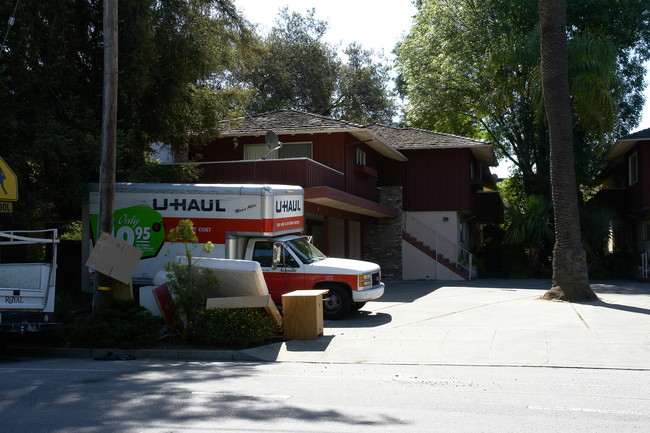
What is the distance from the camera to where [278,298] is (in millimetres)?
15281

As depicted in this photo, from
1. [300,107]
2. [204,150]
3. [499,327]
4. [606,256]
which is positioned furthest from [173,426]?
[300,107]

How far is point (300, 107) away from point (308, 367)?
113 ft

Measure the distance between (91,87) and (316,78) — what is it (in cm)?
2631

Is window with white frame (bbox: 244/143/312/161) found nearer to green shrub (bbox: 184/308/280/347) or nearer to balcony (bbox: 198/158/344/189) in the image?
balcony (bbox: 198/158/344/189)

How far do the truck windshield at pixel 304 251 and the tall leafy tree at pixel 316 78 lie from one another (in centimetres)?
2664

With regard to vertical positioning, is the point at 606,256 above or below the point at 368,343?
above

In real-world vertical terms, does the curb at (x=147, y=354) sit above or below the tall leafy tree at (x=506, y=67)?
below

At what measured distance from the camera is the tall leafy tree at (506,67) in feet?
94.8

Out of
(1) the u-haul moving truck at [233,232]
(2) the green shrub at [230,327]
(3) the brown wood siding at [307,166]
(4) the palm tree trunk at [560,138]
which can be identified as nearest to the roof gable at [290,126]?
(3) the brown wood siding at [307,166]

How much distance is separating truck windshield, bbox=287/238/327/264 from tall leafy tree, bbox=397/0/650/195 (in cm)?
1560

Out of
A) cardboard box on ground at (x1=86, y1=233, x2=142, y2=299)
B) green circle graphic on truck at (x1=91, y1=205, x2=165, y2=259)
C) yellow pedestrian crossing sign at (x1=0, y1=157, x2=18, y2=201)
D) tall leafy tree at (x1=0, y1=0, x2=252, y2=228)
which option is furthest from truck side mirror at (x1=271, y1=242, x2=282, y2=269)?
yellow pedestrian crossing sign at (x1=0, y1=157, x2=18, y2=201)

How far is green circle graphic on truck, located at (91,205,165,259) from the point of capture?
48.8ft

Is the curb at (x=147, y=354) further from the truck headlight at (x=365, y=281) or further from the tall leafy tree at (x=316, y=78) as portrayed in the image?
the tall leafy tree at (x=316, y=78)

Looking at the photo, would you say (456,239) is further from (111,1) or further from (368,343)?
(111,1)
